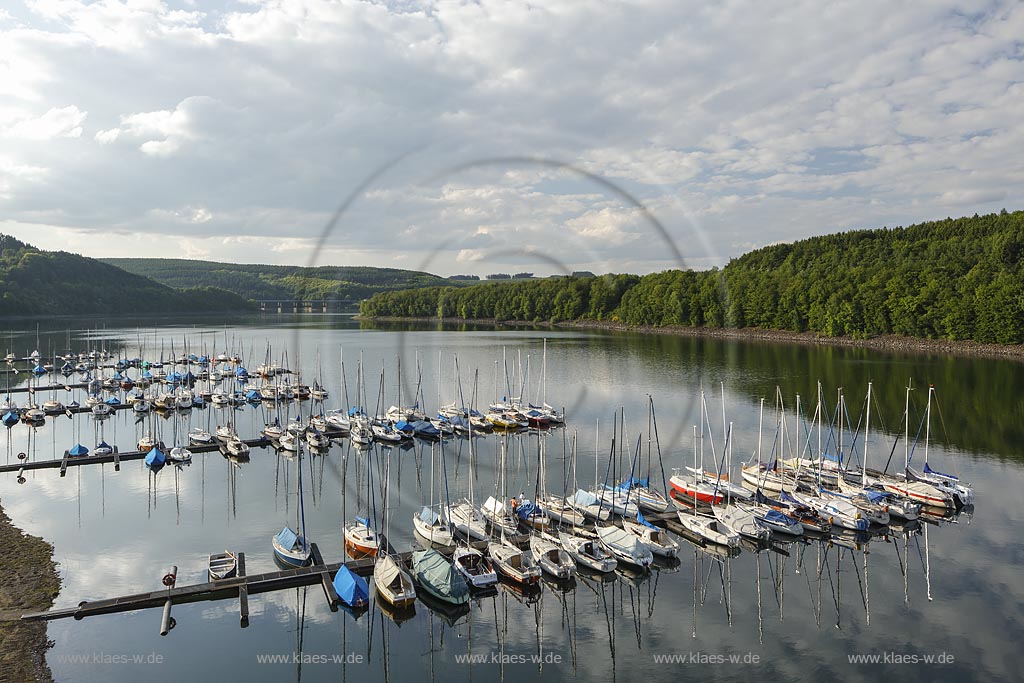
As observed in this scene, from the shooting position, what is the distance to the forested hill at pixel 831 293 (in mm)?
87625

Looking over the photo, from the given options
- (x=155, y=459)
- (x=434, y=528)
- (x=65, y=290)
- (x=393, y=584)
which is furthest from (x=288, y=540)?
(x=65, y=290)

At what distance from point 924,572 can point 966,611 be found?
8.90ft

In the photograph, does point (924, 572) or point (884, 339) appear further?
point (884, 339)

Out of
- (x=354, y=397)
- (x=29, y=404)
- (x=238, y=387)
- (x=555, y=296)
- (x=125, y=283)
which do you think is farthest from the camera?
(x=125, y=283)

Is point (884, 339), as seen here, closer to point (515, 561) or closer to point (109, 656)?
point (515, 561)

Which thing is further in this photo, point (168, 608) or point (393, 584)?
point (393, 584)

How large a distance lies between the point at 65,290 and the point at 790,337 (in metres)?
174

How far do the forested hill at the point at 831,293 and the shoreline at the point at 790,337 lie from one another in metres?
1.28

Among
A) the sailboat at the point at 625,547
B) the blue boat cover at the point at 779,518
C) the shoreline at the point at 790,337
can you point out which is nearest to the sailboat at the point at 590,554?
the sailboat at the point at 625,547

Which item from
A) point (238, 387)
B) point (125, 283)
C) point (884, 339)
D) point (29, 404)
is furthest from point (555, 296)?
point (125, 283)

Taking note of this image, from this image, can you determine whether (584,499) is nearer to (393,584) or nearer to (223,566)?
(393,584)

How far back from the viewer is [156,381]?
68688mm

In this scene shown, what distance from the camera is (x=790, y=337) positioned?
110 meters

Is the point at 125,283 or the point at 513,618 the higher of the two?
the point at 125,283
